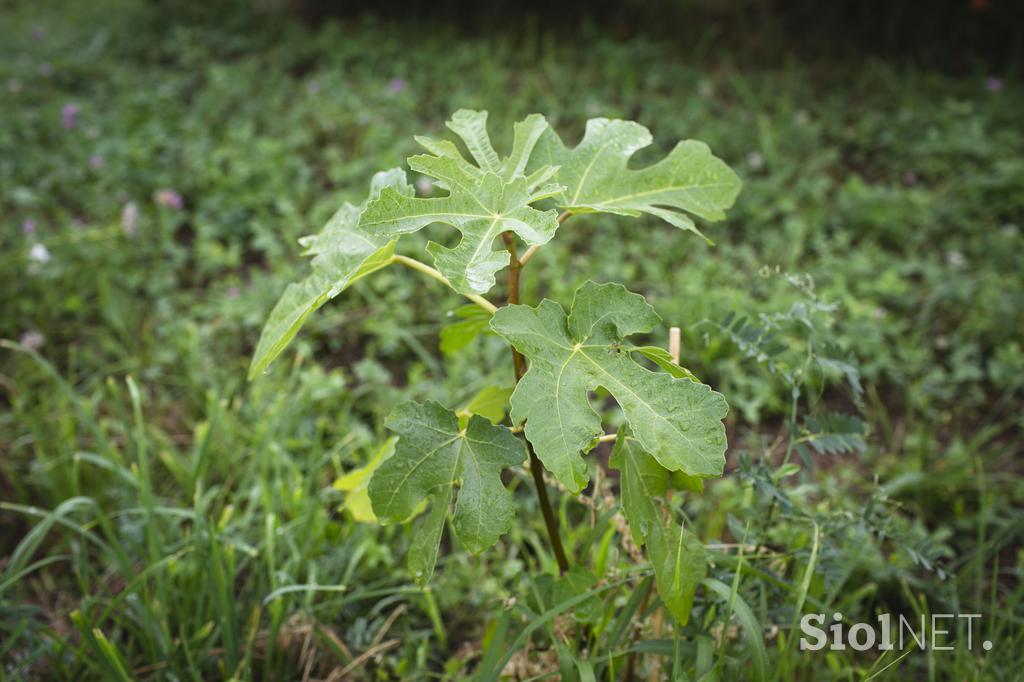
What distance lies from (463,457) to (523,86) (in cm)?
331

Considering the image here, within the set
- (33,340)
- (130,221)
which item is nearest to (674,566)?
(33,340)

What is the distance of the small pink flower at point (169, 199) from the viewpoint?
3102 millimetres

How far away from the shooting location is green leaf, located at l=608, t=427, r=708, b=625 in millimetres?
1103

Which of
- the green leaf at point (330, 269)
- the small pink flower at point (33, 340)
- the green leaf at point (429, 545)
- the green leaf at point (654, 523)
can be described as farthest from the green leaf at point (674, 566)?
the small pink flower at point (33, 340)

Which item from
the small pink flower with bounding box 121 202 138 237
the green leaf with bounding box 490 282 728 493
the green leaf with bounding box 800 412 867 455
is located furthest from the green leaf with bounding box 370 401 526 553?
the small pink flower with bounding box 121 202 138 237

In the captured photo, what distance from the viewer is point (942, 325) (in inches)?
103

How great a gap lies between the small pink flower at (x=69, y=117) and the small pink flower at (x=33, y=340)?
5.42 ft

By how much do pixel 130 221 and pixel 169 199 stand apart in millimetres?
187

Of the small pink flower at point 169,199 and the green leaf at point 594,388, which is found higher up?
the green leaf at point 594,388

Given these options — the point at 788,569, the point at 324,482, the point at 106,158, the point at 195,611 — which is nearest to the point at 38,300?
the point at 106,158

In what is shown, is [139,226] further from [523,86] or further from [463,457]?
[463,457]

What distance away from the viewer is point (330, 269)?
1.17 m

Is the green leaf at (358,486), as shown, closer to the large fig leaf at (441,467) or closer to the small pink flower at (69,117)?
the large fig leaf at (441,467)

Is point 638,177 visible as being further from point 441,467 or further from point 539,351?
point 441,467
